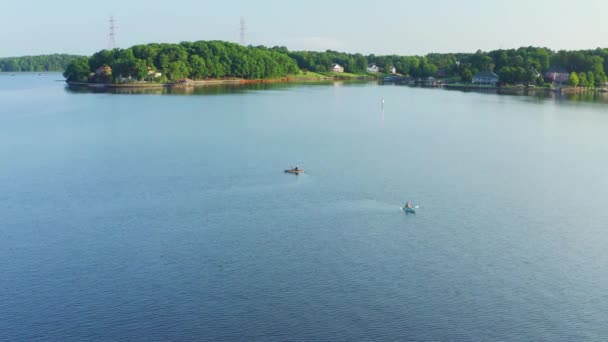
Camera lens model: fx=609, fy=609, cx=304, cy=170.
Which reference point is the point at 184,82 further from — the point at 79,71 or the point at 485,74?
the point at 485,74

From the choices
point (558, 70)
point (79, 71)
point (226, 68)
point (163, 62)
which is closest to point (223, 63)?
point (226, 68)

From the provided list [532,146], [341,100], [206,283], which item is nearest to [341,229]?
[206,283]

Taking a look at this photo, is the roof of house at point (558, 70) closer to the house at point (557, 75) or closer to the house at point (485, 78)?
the house at point (557, 75)

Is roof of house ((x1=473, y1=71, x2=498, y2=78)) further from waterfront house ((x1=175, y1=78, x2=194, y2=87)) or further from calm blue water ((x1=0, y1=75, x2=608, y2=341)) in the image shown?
calm blue water ((x1=0, y1=75, x2=608, y2=341))

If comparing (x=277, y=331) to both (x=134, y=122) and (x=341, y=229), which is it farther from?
(x=134, y=122)

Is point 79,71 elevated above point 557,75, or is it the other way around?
point 79,71

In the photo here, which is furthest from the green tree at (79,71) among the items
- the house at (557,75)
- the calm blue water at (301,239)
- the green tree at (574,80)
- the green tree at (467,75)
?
the green tree at (574,80)

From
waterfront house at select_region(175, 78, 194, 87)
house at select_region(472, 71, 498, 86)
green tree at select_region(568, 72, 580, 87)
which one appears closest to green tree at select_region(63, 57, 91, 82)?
waterfront house at select_region(175, 78, 194, 87)
